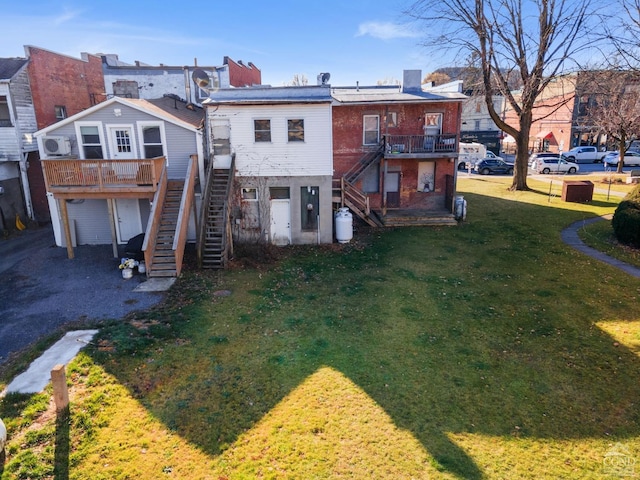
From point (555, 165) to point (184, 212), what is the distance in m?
39.6

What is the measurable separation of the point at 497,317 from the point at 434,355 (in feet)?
10.00

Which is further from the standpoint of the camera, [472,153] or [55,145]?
[472,153]

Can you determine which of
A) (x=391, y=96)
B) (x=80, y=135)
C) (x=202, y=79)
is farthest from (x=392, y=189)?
(x=80, y=135)

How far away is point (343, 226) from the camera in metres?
18.5

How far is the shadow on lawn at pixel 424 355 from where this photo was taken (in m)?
7.49

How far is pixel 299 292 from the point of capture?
528 inches

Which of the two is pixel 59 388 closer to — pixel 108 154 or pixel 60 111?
pixel 108 154

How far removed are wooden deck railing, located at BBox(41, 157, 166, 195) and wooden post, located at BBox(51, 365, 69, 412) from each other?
9.74m

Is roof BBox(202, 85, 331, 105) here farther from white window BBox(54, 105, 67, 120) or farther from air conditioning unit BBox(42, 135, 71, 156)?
white window BBox(54, 105, 67, 120)

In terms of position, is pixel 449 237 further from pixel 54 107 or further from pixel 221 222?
pixel 54 107

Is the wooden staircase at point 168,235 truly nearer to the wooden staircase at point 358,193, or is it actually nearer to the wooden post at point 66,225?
the wooden post at point 66,225

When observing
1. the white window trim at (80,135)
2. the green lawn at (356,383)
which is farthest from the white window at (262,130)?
the white window trim at (80,135)

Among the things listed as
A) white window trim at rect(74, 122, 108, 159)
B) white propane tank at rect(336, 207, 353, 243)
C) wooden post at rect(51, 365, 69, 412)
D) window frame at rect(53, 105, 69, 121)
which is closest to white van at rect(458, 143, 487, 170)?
white propane tank at rect(336, 207, 353, 243)

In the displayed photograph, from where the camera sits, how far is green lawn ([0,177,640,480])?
21.7 ft
